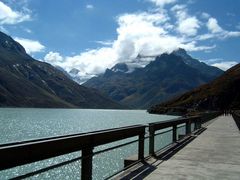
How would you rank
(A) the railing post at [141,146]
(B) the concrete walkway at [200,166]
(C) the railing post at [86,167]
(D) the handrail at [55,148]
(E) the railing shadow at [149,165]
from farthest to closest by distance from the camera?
(A) the railing post at [141,146]
(B) the concrete walkway at [200,166]
(E) the railing shadow at [149,165]
(C) the railing post at [86,167]
(D) the handrail at [55,148]

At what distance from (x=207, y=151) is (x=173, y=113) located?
6990 inches

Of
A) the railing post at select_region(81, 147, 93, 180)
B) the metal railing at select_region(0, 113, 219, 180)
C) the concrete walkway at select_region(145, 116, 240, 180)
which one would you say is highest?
the metal railing at select_region(0, 113, 219, 180)

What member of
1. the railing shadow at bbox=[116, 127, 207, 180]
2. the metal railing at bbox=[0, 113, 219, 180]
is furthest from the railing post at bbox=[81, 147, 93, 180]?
the railing shadow at bbox=[116, 127, 207, 180]

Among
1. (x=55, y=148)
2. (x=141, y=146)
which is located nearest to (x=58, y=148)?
(x=55, y=148)

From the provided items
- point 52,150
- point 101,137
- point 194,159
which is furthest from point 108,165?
point 52,150

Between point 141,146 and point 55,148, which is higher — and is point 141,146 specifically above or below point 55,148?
below

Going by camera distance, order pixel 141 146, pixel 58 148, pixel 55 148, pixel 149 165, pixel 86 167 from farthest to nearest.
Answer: pixel 141 146
pixel 149 165
pixel 86 167
pixel 58 148
pixel 55 148

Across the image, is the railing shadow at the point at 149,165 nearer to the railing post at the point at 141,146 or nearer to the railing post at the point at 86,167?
the railing post at the point at 141,146

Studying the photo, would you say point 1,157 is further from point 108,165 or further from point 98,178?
point 108,165

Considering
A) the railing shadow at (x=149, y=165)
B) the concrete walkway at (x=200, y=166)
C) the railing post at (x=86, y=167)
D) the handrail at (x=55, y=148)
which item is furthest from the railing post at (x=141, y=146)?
the railing post at (x=86, y=167)

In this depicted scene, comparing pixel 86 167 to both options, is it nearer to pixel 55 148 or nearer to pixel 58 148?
pixel 58 148

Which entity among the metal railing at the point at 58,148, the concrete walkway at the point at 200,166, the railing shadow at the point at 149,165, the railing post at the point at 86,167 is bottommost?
the concrete walkway at the point at 200,166

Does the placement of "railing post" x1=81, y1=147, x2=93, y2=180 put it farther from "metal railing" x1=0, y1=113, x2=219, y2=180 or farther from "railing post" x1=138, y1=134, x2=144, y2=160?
"railing post" x1=138, y1=134, x2=144, y2=160

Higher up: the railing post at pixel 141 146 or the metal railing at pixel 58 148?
the metal railing at pixel 58 148
